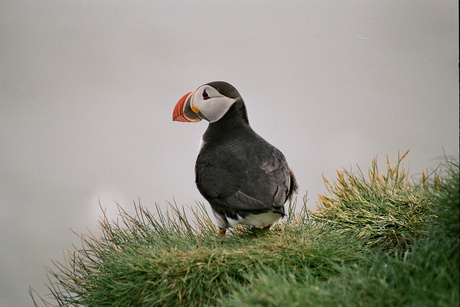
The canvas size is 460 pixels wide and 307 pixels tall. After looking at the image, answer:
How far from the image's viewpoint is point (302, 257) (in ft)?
7.99

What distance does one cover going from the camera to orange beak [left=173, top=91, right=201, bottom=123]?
3156 millimetres

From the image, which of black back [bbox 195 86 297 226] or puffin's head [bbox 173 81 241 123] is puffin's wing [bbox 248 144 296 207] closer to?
black back [bbox 195 86 297 226]

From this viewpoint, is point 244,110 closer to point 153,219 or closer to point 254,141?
point 254,141

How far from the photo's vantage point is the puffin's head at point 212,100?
3059 mm

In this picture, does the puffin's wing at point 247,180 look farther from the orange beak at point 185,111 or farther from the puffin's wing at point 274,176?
the orange beak at point 185,111

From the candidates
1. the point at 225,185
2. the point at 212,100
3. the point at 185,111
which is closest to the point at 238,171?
the point at 225,185

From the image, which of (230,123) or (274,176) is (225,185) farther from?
(230,123)

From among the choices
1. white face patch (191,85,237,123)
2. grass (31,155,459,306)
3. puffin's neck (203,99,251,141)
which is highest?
white face patch (191,85,237,123)

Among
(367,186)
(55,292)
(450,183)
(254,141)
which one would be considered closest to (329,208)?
(367,186)

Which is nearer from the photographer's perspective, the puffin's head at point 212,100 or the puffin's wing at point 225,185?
the puffin's wing at point 225,185

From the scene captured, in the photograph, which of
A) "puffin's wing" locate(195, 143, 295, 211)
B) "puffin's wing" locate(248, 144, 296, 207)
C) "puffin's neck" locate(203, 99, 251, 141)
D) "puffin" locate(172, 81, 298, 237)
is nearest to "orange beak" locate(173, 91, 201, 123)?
"puffin" locate(172, 81, 298, 237)

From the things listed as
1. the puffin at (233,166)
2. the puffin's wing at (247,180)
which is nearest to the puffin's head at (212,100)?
the puffin at (233,166)

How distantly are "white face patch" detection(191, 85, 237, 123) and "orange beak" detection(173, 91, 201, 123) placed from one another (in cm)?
5

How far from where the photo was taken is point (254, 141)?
9.72ft
